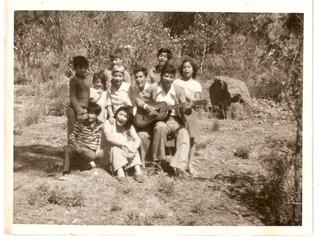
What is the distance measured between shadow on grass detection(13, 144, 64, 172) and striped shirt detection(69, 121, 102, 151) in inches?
9.7

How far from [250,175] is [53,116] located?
265 cm

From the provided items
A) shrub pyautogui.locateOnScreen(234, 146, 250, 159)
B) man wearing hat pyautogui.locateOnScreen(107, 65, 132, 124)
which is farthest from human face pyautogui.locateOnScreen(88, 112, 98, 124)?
shrub pyautogui.locateOnScreen(234, 146, 250, 159)

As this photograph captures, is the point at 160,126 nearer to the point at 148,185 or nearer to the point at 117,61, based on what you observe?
the point at 148,185

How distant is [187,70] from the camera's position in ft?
15.7

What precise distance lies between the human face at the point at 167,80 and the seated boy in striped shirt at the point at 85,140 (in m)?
0.91

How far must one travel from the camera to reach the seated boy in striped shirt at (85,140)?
4703 mm

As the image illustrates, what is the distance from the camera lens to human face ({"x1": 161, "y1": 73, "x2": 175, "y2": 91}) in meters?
4.76

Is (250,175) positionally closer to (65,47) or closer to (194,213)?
(194,213)

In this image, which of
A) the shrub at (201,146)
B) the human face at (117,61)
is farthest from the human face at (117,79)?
the shrub at (201,146)

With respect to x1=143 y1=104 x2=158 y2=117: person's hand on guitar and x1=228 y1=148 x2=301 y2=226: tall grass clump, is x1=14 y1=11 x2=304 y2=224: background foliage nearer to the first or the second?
x1=228 y1=148 x2=301 y2=226: tall grass clump

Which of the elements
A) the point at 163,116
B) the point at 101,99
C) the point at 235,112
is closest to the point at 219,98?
the point at 235,112

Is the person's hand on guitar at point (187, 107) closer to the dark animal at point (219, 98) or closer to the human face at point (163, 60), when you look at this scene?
the dark animal at point (219, 98)

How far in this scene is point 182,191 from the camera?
4.67 m

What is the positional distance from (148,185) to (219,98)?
4.77ft
